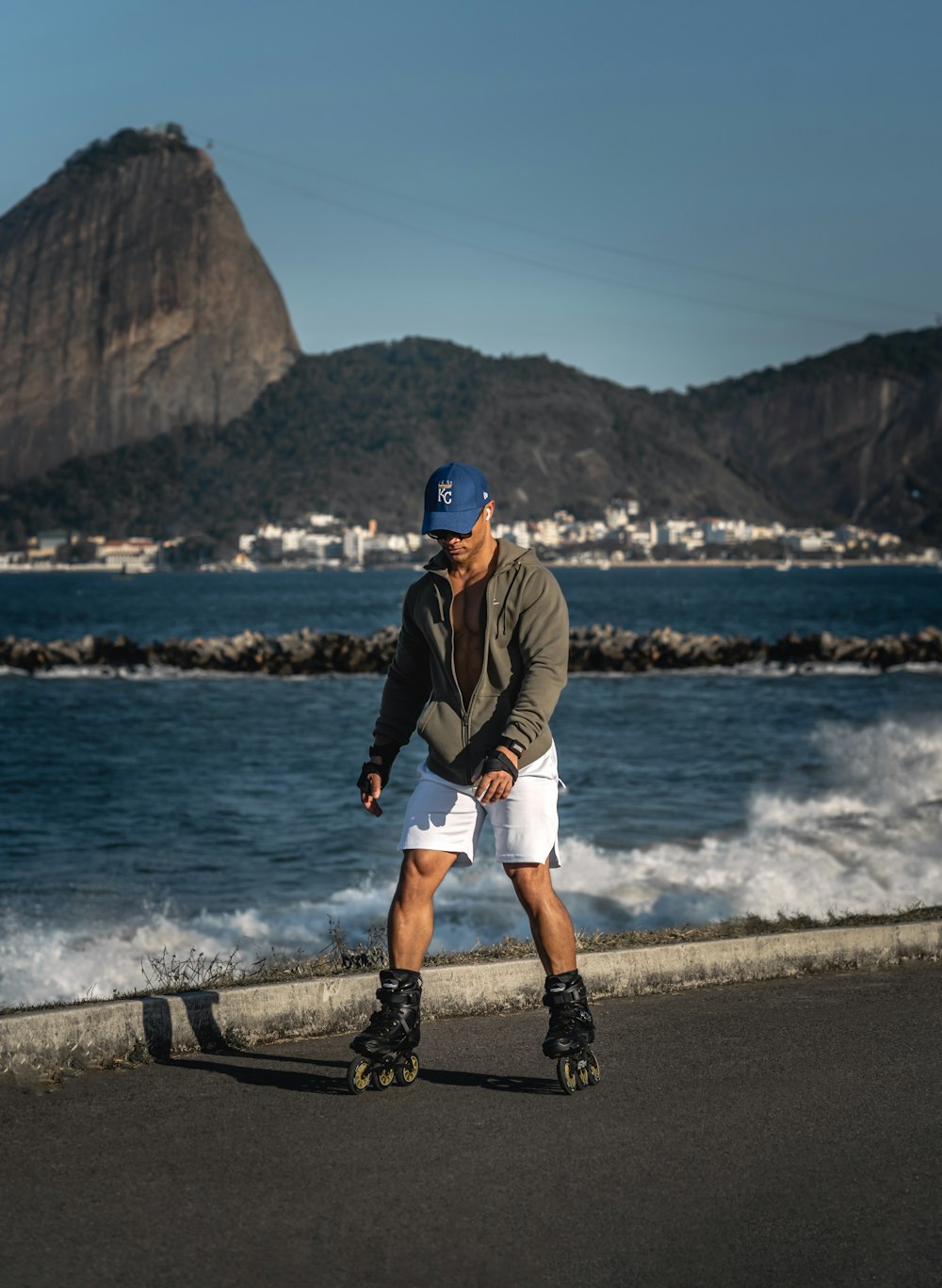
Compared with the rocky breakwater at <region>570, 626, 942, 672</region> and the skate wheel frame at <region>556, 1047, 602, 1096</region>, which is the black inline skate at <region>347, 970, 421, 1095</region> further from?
the rocky breakwater at <region>570, 626, 942, 672</region>

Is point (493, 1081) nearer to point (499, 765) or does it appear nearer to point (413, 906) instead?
point (413, 906)

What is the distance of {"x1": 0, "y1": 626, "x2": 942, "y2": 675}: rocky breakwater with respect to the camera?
44.8 metres

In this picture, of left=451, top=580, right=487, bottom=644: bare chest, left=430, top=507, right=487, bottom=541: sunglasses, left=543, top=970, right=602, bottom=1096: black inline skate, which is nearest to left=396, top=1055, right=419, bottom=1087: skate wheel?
left=543, top=970, right=602, bottom=1096: black inline skate

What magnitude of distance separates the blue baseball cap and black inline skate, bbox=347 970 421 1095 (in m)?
1.43

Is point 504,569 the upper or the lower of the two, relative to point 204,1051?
upper

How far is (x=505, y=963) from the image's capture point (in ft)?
19.7

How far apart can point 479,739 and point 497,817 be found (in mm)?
257

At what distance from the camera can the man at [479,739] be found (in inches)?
193

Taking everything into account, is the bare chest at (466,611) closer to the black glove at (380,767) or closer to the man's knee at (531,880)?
the black glove at (380,767)

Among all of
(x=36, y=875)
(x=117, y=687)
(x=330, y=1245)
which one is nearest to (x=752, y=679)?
(x=117, y=687)

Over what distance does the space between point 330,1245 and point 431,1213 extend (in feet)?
1.01

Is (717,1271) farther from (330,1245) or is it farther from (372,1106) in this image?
(372,1106)

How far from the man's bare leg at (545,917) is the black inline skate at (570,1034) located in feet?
0.18

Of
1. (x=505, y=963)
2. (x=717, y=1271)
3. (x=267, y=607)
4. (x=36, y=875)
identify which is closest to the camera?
(x=717, y=1271)
